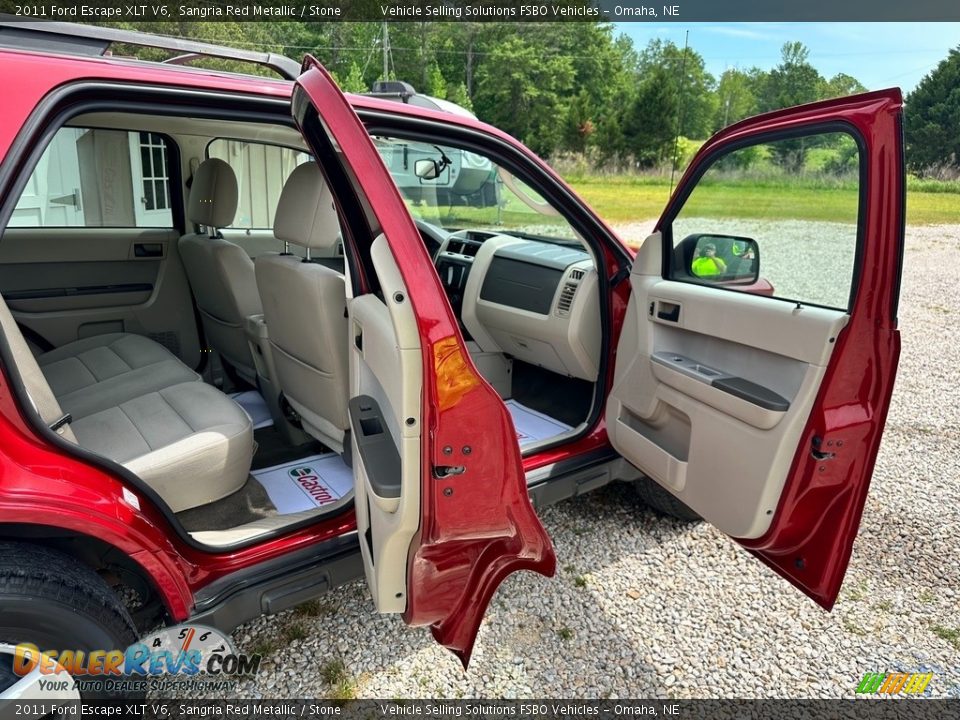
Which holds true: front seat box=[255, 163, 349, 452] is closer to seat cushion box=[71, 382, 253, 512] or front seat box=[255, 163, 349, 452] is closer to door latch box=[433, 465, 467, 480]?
seat cushion box=[71, 382, 253, 512]

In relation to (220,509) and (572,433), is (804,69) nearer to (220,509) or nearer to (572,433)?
(572,433)

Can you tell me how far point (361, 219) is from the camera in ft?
6.42

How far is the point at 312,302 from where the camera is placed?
2.29 m

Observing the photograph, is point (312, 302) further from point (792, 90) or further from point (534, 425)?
point (792, 90)

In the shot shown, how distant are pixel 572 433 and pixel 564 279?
697 mm

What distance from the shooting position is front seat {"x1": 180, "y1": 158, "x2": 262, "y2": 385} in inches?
120

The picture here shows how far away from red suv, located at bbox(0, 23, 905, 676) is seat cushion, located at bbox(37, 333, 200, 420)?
0.02m

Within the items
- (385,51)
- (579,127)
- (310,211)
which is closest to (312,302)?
(310,211)

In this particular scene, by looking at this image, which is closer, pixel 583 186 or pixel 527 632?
pixel 527 632

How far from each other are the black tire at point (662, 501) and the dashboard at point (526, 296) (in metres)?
0.56

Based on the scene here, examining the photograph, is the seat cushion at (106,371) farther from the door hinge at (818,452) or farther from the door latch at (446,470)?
the door hinge at (818,452)

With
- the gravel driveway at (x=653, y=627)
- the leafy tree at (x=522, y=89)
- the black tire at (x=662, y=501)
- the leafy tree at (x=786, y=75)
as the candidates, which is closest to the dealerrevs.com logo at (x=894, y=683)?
the gravel driveway at (x=653, y=627)

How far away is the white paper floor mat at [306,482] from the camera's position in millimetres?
2307

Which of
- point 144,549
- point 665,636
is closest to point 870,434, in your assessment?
point 665,636
